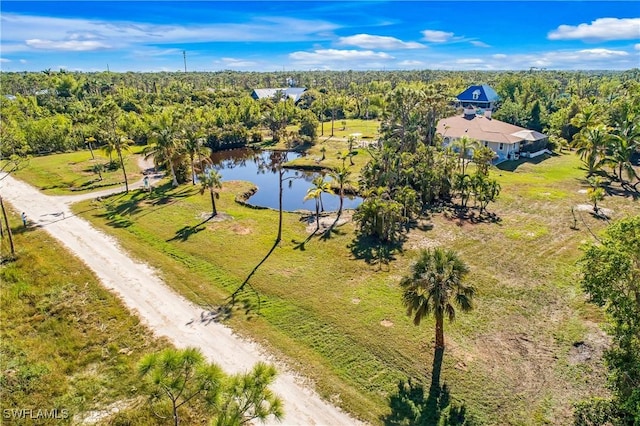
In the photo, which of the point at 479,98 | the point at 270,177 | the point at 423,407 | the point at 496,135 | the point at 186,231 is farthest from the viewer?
the point at 479,98

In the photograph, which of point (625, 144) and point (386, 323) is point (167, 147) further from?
point (625, 144)

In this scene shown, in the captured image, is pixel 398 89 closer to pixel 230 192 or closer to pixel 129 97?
pixel 230 192

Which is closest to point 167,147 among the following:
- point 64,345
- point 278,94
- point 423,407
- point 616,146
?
point 64,345

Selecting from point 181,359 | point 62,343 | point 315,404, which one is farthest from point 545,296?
point 62,343

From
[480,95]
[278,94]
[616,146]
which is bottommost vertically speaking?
[616,146]

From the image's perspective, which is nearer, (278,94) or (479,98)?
(479,98)

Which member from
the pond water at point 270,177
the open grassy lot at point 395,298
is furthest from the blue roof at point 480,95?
the open grassy lot at point 395,298

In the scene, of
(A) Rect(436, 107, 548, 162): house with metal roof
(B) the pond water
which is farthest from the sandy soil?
(A) Rect(436, 107, 548, 162): house with metal roof
